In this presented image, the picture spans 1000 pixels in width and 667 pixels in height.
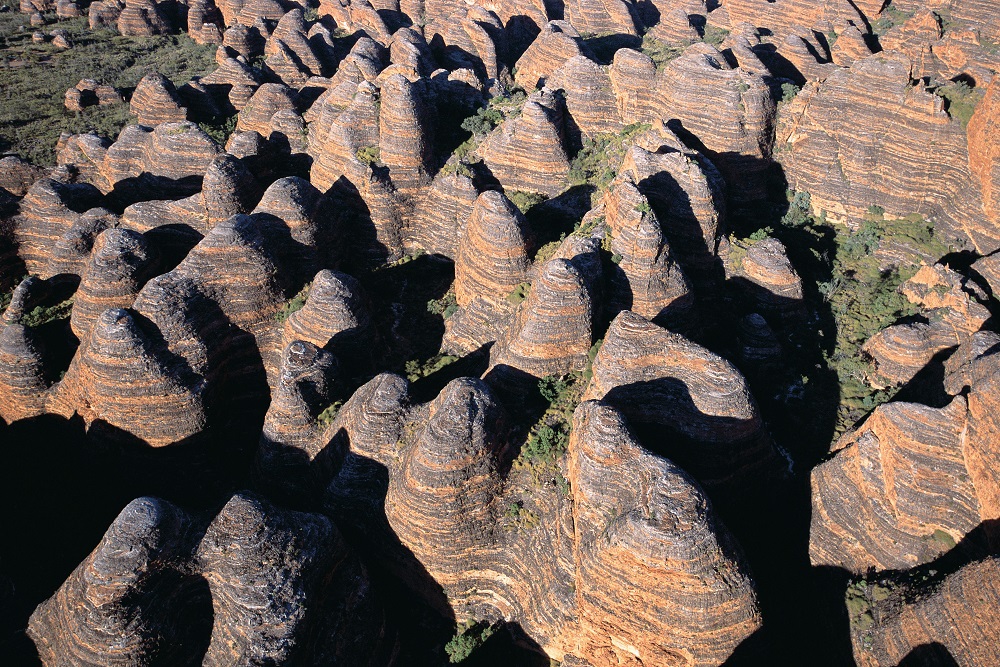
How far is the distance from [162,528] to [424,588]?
8.54m

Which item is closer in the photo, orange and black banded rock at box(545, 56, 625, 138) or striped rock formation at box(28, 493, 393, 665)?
striped rock formation at box(28, 493, 393, 665)

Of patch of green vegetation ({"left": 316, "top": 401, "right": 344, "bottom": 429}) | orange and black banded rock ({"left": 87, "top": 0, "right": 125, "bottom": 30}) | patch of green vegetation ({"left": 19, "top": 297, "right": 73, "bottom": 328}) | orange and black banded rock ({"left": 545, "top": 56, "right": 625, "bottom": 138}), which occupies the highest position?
orange and black banded rock ({"left": 545, "top": 56, "right": 625, "bottom": 138})

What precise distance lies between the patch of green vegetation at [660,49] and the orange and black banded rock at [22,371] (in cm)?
4776

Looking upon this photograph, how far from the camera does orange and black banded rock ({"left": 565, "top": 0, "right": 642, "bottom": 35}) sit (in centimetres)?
6575

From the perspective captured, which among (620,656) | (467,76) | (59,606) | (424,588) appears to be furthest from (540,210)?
(59,606)

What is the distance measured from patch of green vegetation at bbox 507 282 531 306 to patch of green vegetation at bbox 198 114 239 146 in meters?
31.7

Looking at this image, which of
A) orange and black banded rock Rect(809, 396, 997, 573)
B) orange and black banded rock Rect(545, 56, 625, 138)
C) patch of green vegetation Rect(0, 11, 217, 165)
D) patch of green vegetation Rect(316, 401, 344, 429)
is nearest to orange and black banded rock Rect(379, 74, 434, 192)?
orange and black banded rock Rect(545, 56, 625, 138)

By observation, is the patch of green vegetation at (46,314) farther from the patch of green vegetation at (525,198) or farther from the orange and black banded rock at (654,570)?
the orange and black banded rock at (654,570)

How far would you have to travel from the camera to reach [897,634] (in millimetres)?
16188

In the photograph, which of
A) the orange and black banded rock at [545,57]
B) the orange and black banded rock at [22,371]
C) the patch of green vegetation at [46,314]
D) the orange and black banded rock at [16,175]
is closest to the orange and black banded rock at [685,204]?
the orange and black banded rock at [545,57]

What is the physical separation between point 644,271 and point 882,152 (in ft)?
63.2

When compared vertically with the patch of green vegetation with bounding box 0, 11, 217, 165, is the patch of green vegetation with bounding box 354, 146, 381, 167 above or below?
above

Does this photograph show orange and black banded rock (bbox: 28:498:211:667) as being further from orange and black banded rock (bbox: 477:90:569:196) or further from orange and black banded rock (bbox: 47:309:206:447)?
orange and black banded rock (bbox: 477:90:569:196)

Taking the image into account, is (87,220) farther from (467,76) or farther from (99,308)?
(467,76)
